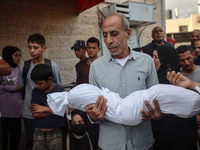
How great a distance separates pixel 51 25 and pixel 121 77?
3.78m

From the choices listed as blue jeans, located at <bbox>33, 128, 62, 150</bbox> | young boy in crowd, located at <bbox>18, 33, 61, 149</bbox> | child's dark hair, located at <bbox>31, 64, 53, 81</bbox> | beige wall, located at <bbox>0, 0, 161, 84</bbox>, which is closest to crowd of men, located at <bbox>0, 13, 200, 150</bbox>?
child's dark hair, located at <bbox>31, 64, 53, 81</bbox>

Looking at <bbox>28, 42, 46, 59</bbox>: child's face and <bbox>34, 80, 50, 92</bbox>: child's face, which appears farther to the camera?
<bbox>28, 42, 46, 59</bbox>: child's face

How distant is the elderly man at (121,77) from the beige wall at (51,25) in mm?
3332

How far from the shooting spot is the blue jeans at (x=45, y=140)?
227cm

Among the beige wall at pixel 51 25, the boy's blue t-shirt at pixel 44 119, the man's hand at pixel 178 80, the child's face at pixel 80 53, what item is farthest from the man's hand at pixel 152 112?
the beige wall at pixel 51 25

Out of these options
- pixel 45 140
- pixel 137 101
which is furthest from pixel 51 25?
pixel 137 101

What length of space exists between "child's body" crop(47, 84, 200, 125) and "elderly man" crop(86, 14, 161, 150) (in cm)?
11

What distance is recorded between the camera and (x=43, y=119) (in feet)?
7.64

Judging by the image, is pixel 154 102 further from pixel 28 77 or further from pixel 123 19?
pixel 28 77

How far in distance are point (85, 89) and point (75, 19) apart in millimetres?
4157

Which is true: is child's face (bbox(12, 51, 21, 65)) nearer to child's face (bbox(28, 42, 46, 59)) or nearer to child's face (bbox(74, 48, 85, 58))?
child's face (bbox(28, 42, 46, 59))

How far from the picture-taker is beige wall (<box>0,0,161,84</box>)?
169 inches

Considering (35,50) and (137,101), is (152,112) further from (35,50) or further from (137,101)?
(35,50)

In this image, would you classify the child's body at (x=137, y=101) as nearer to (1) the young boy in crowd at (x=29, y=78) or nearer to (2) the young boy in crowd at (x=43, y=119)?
(2) the young boy in crowd at (x=43, y=119)
